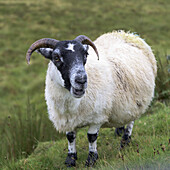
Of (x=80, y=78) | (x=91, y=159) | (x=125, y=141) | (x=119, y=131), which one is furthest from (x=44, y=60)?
(x=80, y=78)

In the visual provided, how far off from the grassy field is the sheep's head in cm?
98

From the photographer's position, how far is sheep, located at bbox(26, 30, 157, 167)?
3.23 metres

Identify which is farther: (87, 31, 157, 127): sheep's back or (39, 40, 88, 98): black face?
(87, 31, 157, 127): sheep's back

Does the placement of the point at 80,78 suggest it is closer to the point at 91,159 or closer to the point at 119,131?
the point at 91,159

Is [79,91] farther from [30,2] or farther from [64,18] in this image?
[30,2]

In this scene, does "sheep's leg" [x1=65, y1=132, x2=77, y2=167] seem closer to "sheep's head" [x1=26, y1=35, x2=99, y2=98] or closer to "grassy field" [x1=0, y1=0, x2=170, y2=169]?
"grassy field" [x1=0, y1=0, x2=170, y2=169]

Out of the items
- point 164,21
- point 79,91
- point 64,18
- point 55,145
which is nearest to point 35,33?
point 64,18

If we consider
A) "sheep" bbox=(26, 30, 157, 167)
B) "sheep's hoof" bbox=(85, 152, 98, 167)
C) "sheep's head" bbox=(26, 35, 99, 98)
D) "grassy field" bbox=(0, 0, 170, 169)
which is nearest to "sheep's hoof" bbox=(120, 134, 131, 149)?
"sheep" bbox=(26, 30, 157, 167)

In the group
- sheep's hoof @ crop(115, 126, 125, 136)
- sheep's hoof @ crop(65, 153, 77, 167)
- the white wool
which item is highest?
the white wool

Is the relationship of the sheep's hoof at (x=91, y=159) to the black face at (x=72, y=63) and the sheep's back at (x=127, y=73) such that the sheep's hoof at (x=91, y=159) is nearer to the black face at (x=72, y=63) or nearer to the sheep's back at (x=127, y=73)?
the sheep's back at (x=127, y=73)

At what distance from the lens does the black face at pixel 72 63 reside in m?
3.04

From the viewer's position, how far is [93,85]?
3.72m

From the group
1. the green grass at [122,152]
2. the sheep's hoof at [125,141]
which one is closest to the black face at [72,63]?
the green grass at [122,152]

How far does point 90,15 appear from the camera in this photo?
84.0ft
